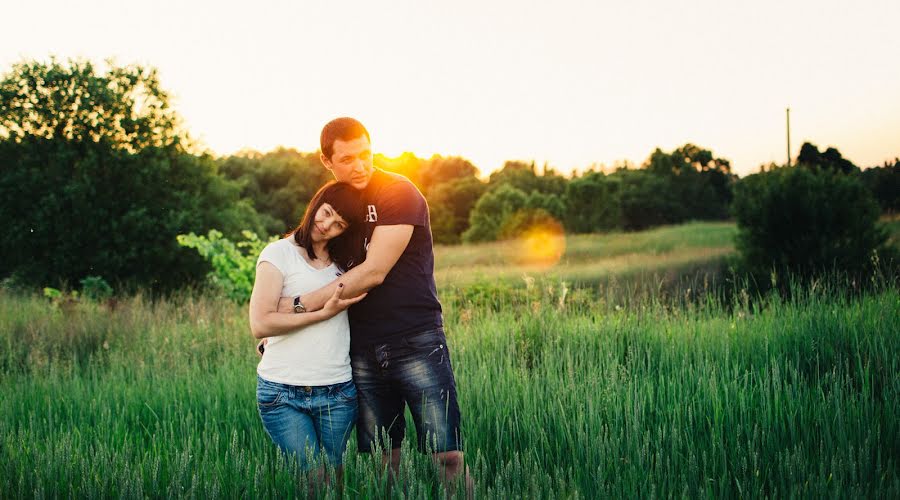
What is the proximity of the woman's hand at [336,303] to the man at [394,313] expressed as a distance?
4 cm

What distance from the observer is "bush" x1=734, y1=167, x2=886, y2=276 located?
1416 centimetres

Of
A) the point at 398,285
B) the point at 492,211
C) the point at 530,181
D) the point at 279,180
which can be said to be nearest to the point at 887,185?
the point at 398,285

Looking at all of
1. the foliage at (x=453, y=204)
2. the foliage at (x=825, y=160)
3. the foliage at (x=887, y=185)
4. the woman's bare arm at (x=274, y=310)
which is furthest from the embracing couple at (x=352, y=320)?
the foliage at (x=453, y=204)

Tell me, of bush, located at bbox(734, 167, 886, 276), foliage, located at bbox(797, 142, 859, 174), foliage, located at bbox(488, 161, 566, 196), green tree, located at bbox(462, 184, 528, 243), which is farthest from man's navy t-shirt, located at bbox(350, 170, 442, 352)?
foliage, located at bbox(488, 161, 566, 196)

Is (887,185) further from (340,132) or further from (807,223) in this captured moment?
(340,132)

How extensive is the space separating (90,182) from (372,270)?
2160 cm

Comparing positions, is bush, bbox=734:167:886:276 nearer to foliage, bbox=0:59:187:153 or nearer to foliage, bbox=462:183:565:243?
foliage, bbox=0:59:187:153

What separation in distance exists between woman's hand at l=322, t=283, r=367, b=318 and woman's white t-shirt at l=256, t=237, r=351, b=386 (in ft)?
0.50

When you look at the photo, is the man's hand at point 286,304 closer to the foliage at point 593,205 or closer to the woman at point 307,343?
the woman at point 307,343

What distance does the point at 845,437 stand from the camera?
365 centimetres

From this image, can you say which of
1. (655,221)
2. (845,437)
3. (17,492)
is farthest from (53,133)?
(655,221)

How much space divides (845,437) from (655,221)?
2077 inches

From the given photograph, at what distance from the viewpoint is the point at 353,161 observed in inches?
127

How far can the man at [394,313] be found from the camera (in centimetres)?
317
